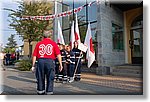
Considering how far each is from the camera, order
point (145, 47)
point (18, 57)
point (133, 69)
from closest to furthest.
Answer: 1. point (145, 47)
2. point (133, 69)
3. point (18, 57)

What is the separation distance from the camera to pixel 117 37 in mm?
9328

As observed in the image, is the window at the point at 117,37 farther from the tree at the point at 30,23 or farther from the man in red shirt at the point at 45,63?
the man in red shirt at the point at 45,63

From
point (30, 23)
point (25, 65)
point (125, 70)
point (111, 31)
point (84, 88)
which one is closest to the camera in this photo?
point (84, 88)

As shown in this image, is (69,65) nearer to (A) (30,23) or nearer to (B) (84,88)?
(B) (84,88)

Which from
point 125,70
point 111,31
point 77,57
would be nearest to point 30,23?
point 111,31

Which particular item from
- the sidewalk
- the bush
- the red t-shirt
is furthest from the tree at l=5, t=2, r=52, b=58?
the red t-shirt

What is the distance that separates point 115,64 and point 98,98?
193 inches

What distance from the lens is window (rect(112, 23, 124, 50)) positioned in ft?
30.0

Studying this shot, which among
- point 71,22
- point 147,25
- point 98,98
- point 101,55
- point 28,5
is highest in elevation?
point 28,5

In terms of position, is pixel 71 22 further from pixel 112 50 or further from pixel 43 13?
pixel 112 50


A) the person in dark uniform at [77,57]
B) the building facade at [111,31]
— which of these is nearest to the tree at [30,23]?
the building facade at [111,31]

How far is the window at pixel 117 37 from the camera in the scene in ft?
30.0

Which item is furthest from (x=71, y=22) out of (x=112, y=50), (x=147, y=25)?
(x=147, y=25)

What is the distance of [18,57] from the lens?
1187cm
